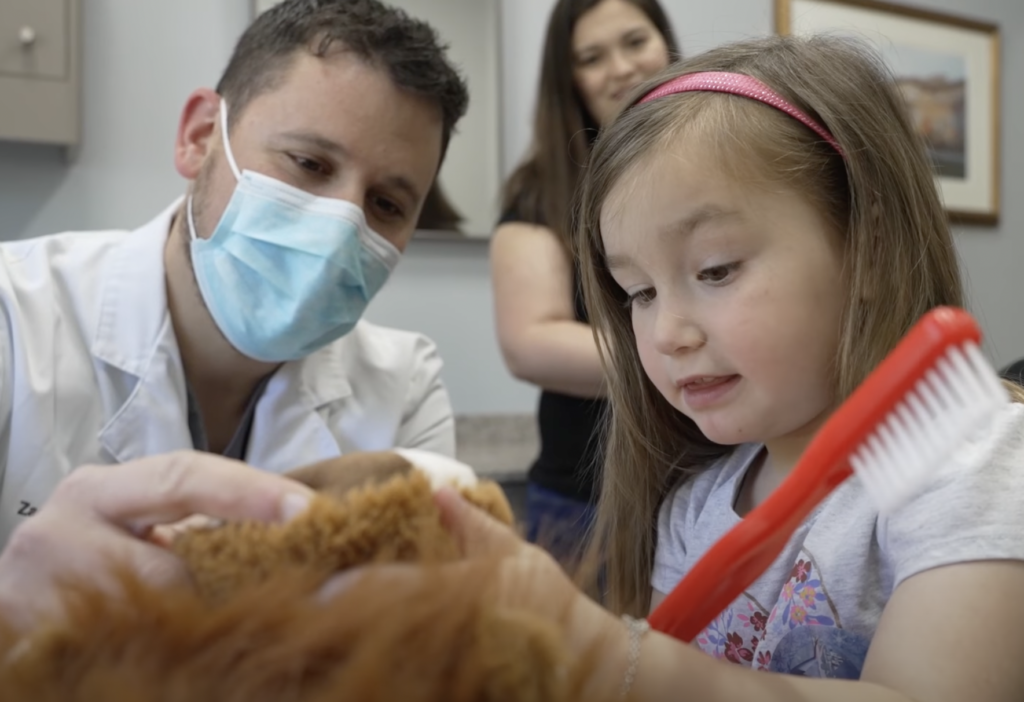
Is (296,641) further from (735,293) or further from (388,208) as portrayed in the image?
(388,208)

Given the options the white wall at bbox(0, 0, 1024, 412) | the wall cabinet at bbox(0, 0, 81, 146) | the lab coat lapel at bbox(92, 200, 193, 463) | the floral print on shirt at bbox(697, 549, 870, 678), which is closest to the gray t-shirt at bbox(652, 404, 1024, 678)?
the floral print on shirt at bbox(697, 549, 870, 678)

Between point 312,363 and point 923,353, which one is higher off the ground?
point 923,353

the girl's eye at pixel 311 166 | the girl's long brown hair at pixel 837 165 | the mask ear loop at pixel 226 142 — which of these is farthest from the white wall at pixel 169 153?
the girl's long brown hair at pixel 837 165

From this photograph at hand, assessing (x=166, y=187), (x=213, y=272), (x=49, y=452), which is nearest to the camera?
(x=49, y=452)

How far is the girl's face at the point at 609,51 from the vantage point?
4.09 feet

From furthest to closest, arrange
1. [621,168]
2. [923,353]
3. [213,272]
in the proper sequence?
[213,272]
[621,168]
[923,353]

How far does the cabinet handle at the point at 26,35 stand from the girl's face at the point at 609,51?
0.84 metres

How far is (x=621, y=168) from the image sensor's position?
26.6 inches

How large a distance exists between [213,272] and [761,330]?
56cm

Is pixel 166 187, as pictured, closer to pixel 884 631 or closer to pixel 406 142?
pixel 406 142

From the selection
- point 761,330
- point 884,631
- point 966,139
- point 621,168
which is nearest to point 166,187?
point 621,168

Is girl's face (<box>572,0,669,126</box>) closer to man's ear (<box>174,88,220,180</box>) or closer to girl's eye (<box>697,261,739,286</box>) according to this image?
man's ear (<box>174,88,220,180</box>)

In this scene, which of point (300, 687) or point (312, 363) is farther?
point (312, 363)

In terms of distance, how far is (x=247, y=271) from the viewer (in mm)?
889
